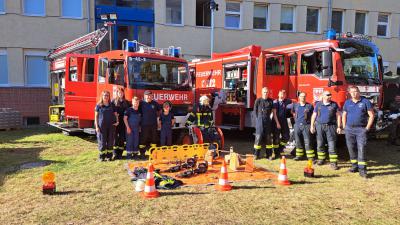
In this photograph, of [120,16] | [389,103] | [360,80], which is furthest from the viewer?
[120,16]

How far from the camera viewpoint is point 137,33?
17.3 metres

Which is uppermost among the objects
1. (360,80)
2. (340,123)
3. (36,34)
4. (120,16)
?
(120,16)

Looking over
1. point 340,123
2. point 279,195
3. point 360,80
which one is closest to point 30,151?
point 279,195

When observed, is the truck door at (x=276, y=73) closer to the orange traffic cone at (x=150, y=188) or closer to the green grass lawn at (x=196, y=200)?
the green grass lawn at (x=196, y=200)

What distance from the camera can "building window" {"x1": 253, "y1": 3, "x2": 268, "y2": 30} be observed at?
762 inches

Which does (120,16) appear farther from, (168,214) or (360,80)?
(168,214)

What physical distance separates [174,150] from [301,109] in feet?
10.2

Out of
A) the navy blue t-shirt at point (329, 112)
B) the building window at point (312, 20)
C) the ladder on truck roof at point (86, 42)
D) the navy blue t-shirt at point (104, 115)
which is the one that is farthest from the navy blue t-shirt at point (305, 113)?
the building window at point (312, 20)

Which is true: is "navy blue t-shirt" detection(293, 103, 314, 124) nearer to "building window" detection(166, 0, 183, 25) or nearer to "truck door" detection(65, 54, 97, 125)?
"truck door" detection(65, 54, 97, 125)

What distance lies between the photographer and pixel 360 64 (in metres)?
9.32

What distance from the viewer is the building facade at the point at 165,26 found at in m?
15.7

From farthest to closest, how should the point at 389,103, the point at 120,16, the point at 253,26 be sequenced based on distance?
the point at 253,26, the point at 120,16, the point at 389,103

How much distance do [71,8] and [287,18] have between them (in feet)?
36.4

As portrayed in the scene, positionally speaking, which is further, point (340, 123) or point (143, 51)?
point (143, 51)
